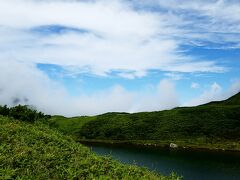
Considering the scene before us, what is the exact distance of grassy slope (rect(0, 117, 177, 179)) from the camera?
20128 millimetres

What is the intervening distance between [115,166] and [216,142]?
153344 mm

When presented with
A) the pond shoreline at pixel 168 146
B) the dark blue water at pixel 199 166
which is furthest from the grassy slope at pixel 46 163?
the pond shoreline at pixel 168 146

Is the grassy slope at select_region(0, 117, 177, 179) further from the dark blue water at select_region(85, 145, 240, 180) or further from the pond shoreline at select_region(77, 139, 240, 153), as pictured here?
the pond shoreline at select_region(77, 139, 240, 153)

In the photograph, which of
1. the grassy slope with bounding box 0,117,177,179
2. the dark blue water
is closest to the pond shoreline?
the dark blue water

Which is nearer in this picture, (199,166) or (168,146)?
(199,166)

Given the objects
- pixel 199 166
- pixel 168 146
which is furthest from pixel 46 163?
pixel 168 146

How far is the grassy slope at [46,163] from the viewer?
2013 cm

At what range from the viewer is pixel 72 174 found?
20531mm

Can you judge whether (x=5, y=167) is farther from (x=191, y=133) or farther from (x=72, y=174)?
(x=191, y=133)

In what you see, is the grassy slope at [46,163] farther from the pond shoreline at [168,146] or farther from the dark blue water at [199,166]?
the pond shoreline at [168,146]

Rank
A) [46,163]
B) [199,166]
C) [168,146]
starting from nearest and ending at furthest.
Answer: [46,163] → [199,166] → [168,146]

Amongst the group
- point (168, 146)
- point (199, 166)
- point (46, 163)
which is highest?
point (168, 146)

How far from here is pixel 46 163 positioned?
22.0m

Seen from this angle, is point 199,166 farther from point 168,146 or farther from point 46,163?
point 46,163
